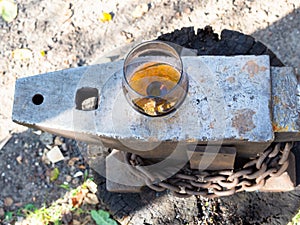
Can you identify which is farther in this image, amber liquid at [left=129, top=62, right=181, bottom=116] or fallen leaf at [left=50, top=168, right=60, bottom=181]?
fallen leaf at [left=50, top=168, right=60, bottom=181]

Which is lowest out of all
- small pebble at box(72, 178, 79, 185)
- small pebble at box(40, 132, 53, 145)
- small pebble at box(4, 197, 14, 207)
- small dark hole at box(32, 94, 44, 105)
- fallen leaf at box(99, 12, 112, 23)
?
small pebble at box(4, 197, 14, 207)

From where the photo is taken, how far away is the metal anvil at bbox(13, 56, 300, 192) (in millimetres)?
1943

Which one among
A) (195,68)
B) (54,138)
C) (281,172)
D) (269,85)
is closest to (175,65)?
(195,68)

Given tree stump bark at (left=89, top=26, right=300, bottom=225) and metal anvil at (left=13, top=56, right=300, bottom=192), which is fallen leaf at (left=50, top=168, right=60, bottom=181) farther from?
metal anvil at (left=13, top=56, right=300, bottom=192)

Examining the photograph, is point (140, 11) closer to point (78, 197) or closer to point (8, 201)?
point (78, 197)

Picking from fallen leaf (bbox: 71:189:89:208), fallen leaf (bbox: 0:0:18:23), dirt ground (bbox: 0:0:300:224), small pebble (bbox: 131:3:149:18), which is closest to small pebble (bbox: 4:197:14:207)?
dirt ground (bbox: 0:0:300:224)

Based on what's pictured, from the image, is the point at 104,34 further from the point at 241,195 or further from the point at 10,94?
the point at 241,195

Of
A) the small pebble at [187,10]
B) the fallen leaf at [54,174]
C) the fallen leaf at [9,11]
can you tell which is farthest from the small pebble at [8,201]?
the small pebble at [187,10]

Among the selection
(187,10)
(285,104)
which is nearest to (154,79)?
(285,104)

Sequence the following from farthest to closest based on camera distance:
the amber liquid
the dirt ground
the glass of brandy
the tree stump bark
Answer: the dirt ground → the tree stump bark → the amber liquid → the glass of brandy

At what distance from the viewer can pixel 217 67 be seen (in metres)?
2.02

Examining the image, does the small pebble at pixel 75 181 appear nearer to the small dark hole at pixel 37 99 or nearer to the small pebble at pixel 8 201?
the small pebble at pixel 8 201

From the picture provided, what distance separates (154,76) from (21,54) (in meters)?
1.61

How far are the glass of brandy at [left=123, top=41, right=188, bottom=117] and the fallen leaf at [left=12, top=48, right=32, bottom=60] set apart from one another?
1.56 meters
